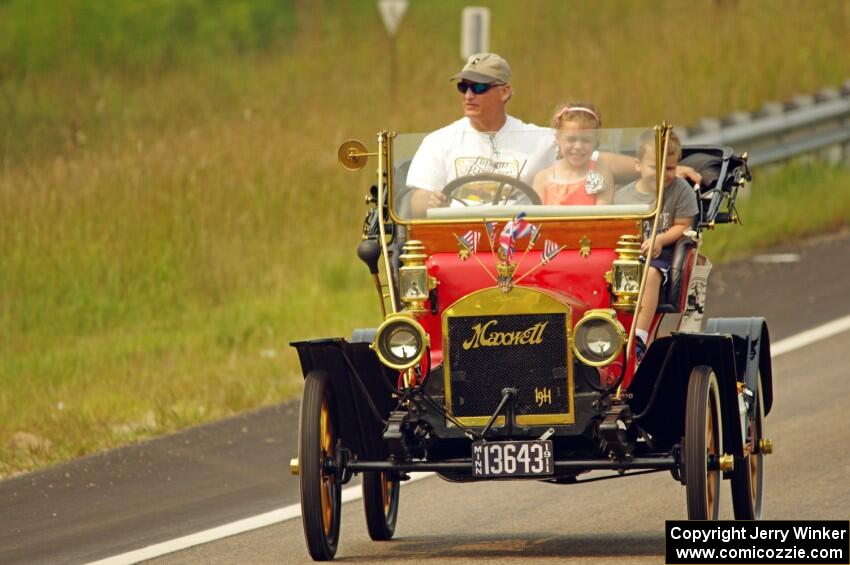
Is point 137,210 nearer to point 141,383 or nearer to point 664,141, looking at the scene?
A: point 141,383

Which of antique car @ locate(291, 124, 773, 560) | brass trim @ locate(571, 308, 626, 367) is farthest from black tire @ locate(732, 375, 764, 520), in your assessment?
brass trim @ locate(571, 308, 626, 367)

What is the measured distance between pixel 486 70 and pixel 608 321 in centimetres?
191

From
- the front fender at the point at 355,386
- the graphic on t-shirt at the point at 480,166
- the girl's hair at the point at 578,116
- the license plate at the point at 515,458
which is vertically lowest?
the license plate at the point at 515,458

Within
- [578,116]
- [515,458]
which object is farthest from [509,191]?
[515,458]

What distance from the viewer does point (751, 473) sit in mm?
8289

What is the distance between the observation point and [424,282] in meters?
Answer: 7.66

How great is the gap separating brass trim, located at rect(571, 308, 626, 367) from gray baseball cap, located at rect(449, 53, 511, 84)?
1736mm

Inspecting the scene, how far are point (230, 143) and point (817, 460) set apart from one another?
10523mm

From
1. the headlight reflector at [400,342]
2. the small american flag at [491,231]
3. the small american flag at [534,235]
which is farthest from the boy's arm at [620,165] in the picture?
the headlight reflector at [400,342]

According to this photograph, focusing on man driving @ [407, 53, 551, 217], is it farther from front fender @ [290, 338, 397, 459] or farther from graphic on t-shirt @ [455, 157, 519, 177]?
front fender @ [290, 338, 397, 459]

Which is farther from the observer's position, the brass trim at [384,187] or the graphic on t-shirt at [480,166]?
the graphic on t-shirt at [480,166]

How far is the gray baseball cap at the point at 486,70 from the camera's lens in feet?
28.3

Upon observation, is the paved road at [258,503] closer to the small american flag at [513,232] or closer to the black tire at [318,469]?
the black tire at [318,469]

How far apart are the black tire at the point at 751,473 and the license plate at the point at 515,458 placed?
3.71ft
